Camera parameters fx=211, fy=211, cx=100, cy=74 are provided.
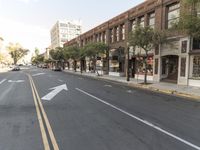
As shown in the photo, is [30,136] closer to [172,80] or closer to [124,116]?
[124,116]

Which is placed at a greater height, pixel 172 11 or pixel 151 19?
pixel 172 11

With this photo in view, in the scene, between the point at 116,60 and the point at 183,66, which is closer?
the point at 183,66

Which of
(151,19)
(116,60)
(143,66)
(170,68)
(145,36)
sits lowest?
(170,68)

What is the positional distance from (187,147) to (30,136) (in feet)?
13.7

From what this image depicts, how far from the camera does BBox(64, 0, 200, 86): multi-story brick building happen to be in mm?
19203

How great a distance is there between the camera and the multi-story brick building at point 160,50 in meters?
19.2

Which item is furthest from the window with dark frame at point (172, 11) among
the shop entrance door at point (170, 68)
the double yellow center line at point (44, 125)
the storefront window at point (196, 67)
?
the double yellow center line at point (44, 125)

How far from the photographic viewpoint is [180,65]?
20.2 m

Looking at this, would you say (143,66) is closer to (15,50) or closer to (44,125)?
(44,125)

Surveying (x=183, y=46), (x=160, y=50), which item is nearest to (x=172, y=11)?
(x=160, y=50)

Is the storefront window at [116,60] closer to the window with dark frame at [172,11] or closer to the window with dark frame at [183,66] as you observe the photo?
the window with dark frame at [172,11]

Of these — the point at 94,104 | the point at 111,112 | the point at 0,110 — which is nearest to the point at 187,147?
the point at 111,112

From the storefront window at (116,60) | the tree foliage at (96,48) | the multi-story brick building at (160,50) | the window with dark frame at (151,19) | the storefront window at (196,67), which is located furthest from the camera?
the tree foliage at (96,48)

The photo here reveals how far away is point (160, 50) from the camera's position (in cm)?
2303
